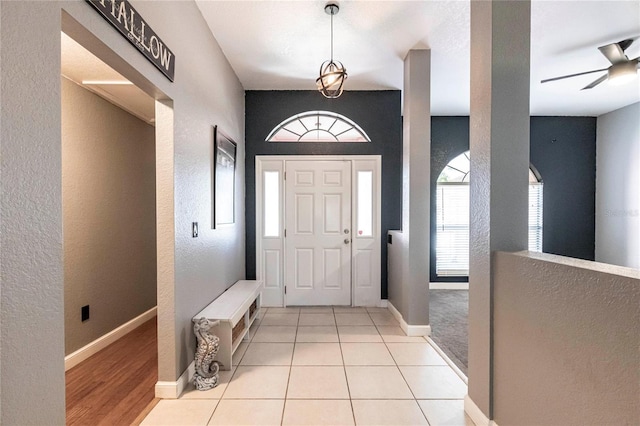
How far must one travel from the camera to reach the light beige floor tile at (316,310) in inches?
157

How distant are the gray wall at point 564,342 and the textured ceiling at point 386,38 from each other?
7.53ft

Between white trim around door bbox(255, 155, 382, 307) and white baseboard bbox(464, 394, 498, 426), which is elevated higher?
white trim around door bbox(255, 155, 382, 307)

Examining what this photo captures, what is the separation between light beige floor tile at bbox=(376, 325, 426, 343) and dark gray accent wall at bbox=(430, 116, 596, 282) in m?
2.23

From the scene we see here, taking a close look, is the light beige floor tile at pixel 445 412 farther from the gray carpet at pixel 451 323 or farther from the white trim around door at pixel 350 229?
the white trim around door at pixel 350 229

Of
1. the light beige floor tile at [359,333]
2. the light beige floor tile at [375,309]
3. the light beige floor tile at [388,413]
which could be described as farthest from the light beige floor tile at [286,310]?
the light beige floor tile at [388,413]

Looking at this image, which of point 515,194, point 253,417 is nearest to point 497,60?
point 515,194

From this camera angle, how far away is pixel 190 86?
7.69 ft

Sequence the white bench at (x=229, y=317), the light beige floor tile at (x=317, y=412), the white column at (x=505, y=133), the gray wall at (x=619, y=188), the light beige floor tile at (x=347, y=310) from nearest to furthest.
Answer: the white column at (x=505, y=133), the light beige floor tile at (x=317, y=412), the white bench at (x=229, y=317), the light beige floor tile at (x=347, y=310), the gray wall at (x=619, y=188)

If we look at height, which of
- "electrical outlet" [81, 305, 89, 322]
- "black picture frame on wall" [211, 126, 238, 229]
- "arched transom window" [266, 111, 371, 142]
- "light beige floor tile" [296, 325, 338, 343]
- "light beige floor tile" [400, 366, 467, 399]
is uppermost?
"arched transom window" [266, 111, 371, 142]

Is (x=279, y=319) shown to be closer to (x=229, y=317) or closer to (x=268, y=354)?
→ (x=268, y=354)

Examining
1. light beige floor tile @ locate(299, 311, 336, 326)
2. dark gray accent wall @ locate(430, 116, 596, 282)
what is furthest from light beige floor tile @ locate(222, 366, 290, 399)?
dark gray accent wall @ locate(430, 116, 596, 282)

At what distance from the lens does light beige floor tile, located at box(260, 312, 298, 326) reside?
3.60 meters

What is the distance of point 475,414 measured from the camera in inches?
72.2

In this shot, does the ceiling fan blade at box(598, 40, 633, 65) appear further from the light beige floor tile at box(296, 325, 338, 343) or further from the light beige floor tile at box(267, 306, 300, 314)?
the light beige floor tile at box(267, 306, 300, 314)
